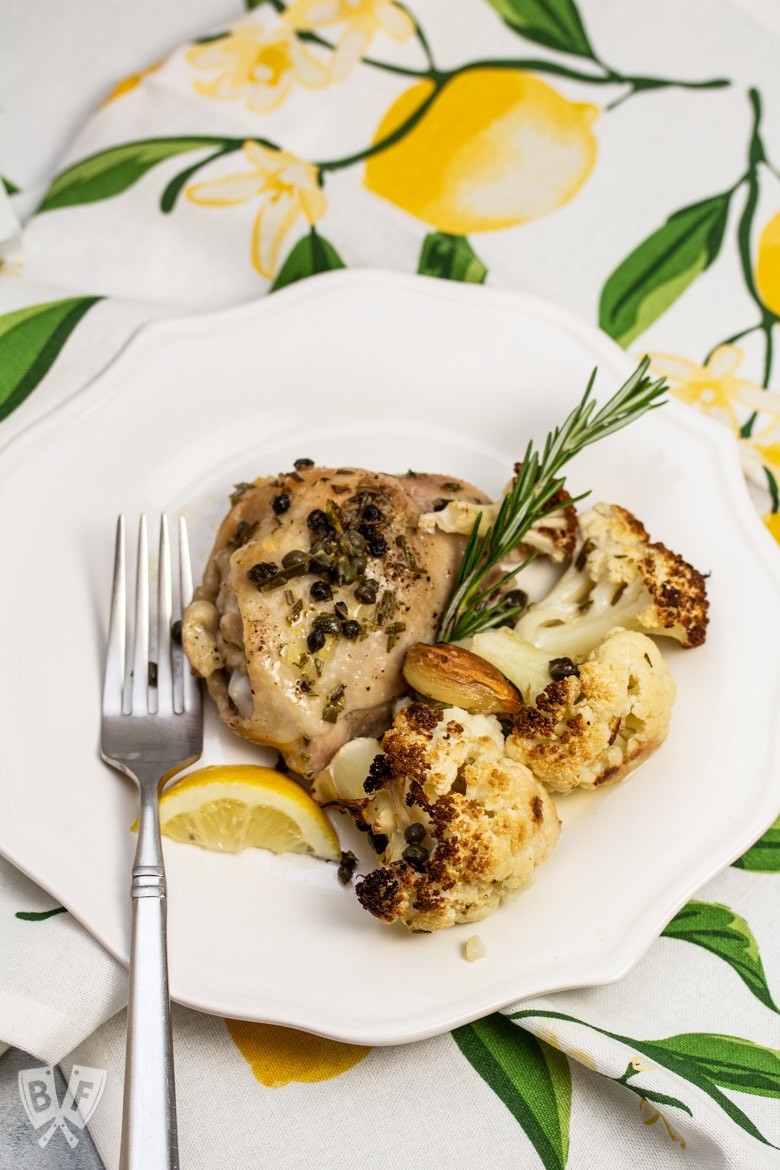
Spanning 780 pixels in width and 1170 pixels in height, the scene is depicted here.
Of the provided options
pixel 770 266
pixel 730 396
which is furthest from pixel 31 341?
pixel 770 266

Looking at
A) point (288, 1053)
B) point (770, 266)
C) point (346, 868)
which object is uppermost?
point (770, 266)

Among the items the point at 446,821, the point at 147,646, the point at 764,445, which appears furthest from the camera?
the point at 764,445

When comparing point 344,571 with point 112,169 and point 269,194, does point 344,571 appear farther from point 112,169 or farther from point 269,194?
point 112,169

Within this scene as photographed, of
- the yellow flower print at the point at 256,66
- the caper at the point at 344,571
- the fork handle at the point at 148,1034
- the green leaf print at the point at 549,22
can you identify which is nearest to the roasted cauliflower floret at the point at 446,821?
the caper at the point at 344,571

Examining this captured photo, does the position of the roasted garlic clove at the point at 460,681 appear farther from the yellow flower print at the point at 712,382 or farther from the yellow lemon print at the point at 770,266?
the yellow lemon print at the point at 770,266

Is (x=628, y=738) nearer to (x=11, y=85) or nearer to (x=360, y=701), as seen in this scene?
(x=360, y=701)
